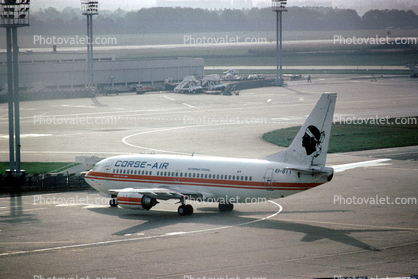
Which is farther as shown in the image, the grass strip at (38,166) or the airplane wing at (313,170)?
the grass strip at (38,166)

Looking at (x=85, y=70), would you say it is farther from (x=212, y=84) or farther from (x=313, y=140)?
(x=313, y=140)

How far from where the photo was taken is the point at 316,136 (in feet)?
139

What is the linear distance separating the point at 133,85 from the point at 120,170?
129m

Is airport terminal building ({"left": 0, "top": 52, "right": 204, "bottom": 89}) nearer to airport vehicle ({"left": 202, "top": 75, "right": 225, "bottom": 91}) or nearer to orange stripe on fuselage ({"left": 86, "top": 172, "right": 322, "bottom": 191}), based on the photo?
airport vehicle ({"left": 202, "top": 75, "right": 225, "bottom": 91})

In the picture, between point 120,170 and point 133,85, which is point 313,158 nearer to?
point 120,170

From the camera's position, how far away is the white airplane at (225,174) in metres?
42.2

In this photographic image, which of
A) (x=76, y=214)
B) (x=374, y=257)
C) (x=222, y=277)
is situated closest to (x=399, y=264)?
(x=374, y=257)

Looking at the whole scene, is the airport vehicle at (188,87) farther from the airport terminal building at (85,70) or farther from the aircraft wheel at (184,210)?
the aircraft wheel at (184,210)

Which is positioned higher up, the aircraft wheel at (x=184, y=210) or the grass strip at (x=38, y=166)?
the grass strip at (x=38, y=166)

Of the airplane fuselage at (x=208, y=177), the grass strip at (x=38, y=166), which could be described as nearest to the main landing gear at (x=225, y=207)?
the airplane fuselage at (x=208, y=177)

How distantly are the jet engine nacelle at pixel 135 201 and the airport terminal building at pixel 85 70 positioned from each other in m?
112

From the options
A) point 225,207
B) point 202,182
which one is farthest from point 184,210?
point 225,207

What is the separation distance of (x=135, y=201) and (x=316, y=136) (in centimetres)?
1513

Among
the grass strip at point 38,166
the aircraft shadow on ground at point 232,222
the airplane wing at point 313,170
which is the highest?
the airplane wing at point 313,170
